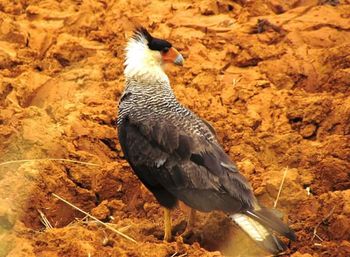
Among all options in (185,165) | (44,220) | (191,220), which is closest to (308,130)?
(191,220)

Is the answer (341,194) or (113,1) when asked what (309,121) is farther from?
(113,1)

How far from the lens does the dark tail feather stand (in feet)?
22.0

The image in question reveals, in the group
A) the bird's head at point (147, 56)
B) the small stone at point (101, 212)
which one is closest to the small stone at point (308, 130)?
the bird's head at point (147, 56)

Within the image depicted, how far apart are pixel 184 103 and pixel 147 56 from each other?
1.25 metres

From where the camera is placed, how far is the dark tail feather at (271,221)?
22.0 feet

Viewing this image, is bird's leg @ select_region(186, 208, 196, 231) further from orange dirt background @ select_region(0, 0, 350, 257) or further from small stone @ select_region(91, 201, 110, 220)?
small stone @ select_region(91, 201, 110, 220)

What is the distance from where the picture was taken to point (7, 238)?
675 centimetres

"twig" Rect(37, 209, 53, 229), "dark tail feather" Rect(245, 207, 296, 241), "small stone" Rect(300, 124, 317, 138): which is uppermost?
"dark tail feather" Rect(245, 207, 296, 241)

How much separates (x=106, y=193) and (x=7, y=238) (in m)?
1.53

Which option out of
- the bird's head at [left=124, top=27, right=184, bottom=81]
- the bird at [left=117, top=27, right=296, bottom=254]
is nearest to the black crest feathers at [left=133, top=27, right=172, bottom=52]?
the bird's head at [left=124, top=27, right=184, bottom=81]

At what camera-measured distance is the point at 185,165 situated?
7.24m

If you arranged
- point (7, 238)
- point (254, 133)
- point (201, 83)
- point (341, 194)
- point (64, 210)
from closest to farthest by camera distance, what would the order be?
point (7, 238) → point (341, 194) → point (64, 210) → point (254, 133) → point (201, 83)

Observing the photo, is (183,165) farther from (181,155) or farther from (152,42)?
(152,42)

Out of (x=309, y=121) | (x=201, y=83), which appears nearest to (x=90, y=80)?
(x=201, y=83)
